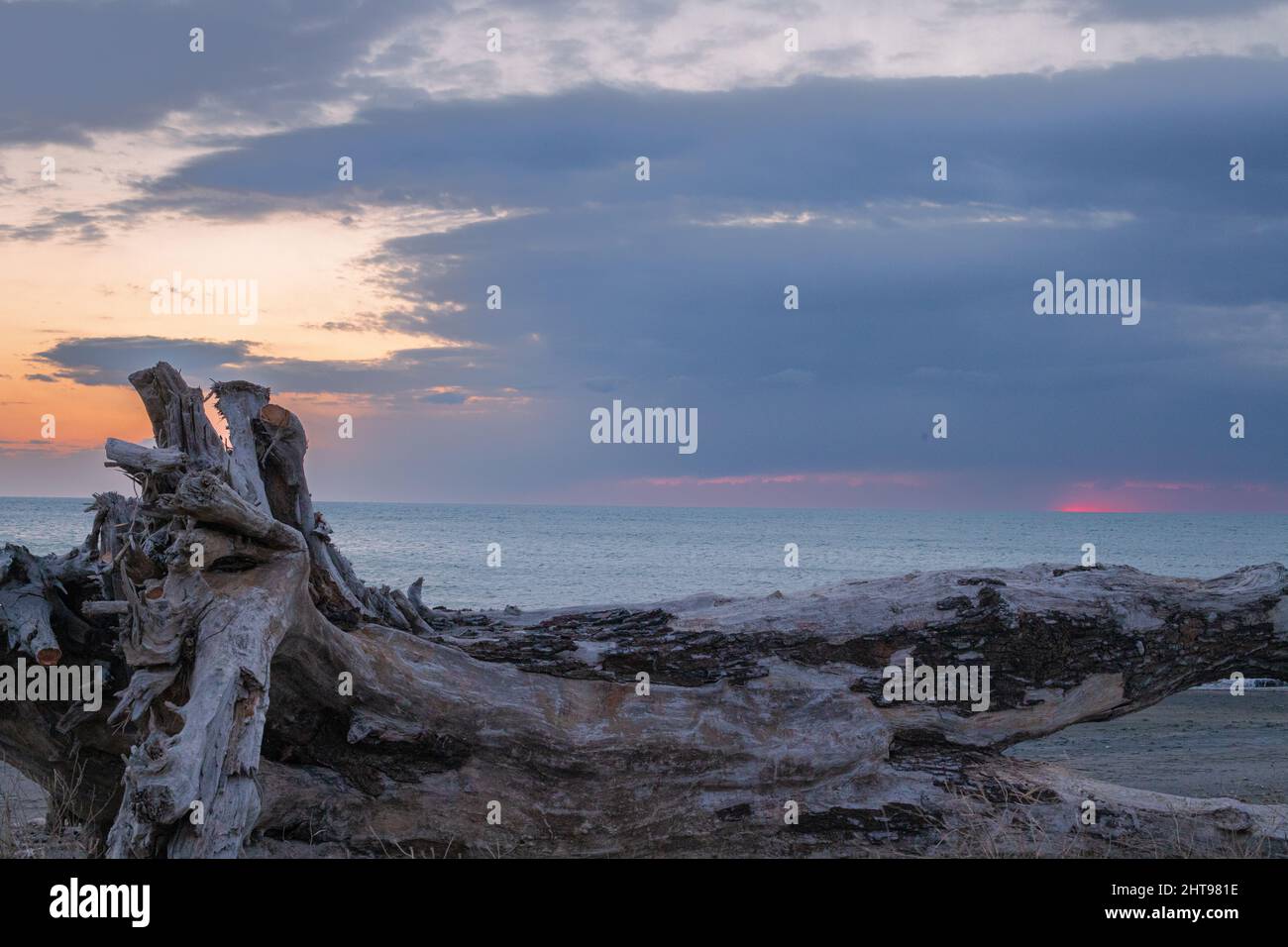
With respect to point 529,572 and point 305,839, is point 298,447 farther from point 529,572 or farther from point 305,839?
point 529,572

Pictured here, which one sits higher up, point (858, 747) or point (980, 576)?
point (980, 576)

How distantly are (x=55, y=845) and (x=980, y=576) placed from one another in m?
7.16

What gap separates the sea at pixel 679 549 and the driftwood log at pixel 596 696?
17.1 meters

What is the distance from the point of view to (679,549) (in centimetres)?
6838

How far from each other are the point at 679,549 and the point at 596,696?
60979 millimetres

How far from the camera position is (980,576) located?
840cm

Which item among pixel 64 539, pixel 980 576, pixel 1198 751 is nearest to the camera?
pixel 980 576

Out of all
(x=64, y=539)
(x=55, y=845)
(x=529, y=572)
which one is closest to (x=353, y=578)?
(x=55, y=845)

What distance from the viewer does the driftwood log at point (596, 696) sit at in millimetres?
6762

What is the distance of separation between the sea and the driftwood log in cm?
1705

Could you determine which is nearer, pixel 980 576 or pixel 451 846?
pixel 451 846

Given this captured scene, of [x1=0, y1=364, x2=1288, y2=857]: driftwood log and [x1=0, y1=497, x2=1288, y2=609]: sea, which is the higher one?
[x1=0, y1=364, x2=1288, y2=857]: driftwood log

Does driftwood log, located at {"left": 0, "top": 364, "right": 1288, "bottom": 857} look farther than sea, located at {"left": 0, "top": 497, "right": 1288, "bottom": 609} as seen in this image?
No

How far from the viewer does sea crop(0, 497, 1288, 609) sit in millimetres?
45719
